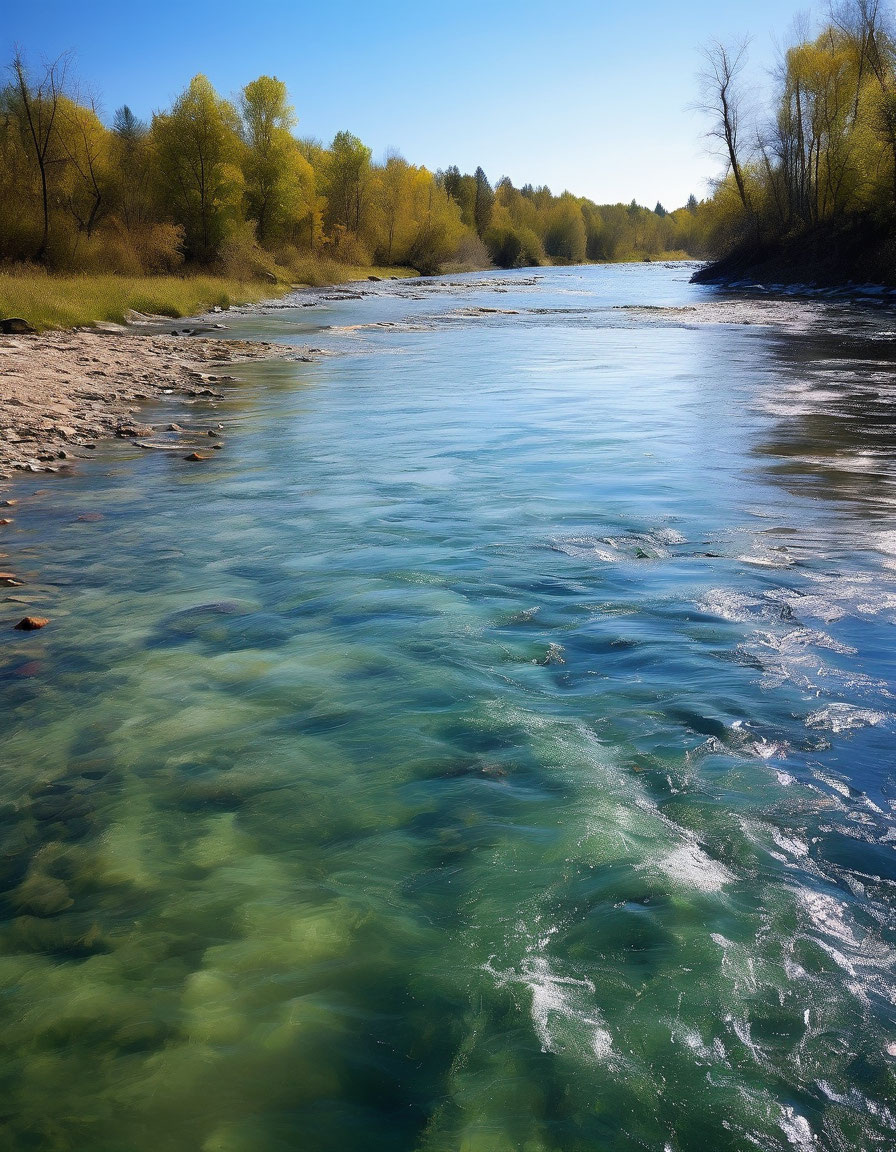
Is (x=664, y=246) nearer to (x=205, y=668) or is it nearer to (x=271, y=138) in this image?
(x=271, y=138)

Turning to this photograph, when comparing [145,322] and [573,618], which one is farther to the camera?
[145,322]

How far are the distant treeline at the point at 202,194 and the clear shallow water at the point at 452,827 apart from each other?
103 ft

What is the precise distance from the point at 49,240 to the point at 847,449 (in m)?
31.8

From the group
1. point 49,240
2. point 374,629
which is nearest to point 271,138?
point 49,240

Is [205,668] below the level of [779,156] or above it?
below

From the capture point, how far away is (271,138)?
53938 mm

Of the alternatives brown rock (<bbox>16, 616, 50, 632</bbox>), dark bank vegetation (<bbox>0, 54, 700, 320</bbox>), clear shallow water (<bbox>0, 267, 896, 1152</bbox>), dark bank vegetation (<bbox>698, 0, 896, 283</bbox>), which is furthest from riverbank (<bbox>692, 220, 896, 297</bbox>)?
brown rock (<bbox>16, 616, 50, 632</bbox>)

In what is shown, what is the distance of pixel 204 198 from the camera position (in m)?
44.9

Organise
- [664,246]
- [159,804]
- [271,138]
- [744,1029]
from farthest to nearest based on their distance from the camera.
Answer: [664,246] → [271,138] → [159,804] → [744,1029]

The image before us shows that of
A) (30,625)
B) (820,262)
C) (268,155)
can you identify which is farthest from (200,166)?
(30,625)

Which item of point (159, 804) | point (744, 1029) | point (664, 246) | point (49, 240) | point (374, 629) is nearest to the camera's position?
point (744, 1029)

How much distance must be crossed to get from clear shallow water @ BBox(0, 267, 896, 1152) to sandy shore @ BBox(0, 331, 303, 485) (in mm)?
3438

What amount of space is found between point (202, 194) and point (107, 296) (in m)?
23.0

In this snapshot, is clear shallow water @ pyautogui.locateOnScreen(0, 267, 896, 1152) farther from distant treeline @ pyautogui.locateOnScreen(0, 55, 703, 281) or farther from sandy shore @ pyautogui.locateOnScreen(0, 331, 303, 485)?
distant treeline @ pyautogui.locateOnScreen(0, 55, 703, 281)
